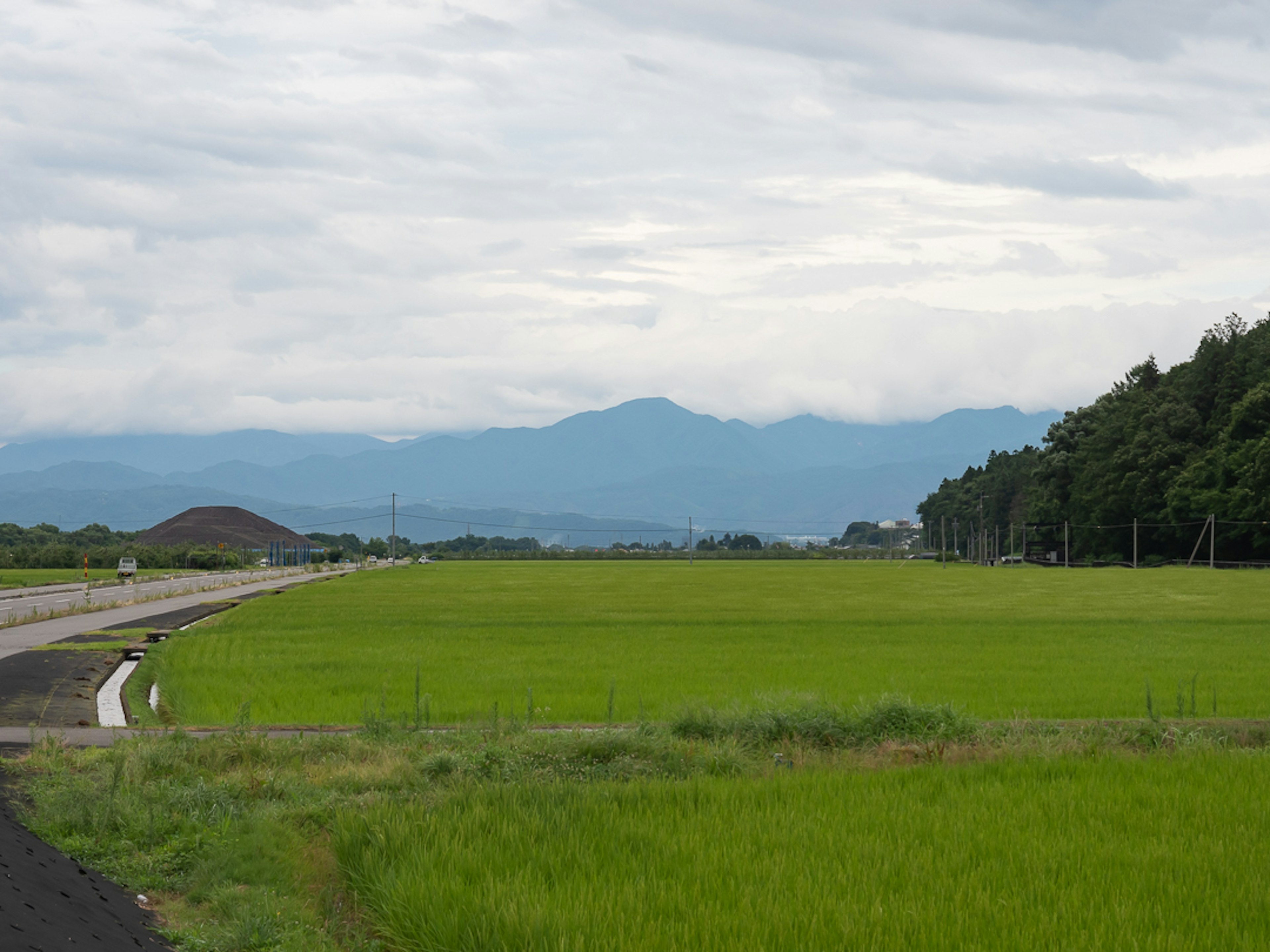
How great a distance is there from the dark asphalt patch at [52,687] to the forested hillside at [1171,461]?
9021cm

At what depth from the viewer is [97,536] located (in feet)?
590

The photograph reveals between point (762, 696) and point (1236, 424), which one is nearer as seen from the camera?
point (762, 696)

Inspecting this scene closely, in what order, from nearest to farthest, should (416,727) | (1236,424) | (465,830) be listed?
(465,830) → (416,727) → (1236,424)

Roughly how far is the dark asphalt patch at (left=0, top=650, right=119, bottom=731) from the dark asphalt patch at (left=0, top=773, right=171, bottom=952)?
7364 mm

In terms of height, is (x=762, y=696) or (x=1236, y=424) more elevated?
(x=1236, y=424)

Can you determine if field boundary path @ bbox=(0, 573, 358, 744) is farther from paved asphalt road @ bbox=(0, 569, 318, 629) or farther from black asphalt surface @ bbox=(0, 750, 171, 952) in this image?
black asphalt surface @ bbox=(0, 750, 171, 952)

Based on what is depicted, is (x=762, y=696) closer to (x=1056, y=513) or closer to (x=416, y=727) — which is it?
(x=416, y=727)

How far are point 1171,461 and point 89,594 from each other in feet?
333

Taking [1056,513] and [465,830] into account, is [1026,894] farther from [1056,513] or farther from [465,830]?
[1056,513]

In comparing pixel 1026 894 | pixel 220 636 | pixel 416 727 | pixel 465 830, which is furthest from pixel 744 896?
pixel 220 636

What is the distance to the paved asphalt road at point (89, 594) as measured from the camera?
39.6 m

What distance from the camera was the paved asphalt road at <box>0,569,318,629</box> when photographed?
39594 millimetres

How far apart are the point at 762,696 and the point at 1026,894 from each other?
28.3ft

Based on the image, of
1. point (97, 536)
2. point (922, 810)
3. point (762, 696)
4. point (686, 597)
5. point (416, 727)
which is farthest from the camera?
point (97, 536)
